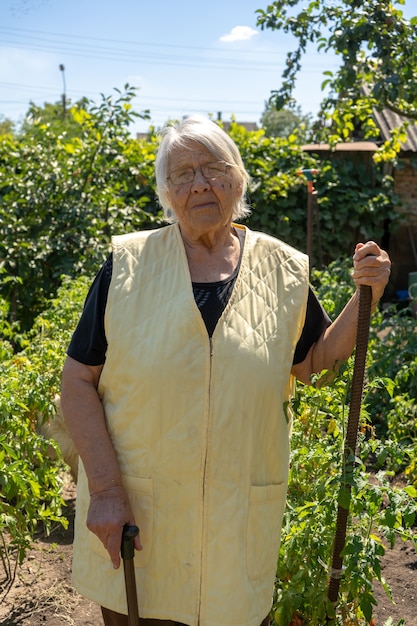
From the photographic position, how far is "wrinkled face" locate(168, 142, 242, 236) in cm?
197

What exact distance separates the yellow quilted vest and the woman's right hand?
0.03m

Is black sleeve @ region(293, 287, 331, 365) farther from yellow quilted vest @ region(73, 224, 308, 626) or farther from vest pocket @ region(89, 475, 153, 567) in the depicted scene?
vest pocket @ region(89, 475, 153, 567)

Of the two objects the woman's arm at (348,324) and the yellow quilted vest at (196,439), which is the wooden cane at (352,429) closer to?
the woman's arm at (348,324)

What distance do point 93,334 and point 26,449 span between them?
1.49 m

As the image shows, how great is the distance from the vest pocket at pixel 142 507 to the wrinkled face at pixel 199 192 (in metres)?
0.65

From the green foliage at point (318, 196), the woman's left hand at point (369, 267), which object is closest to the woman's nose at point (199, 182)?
the woman's left hand at point (369, 267)

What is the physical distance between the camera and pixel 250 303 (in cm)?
191

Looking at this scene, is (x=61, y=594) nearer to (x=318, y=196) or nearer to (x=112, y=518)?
(x=112, y=518)

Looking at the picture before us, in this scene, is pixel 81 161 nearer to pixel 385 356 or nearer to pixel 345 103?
pixel 345 103

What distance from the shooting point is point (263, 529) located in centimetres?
188

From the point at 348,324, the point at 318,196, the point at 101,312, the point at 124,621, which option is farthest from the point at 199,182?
the point at 318,196

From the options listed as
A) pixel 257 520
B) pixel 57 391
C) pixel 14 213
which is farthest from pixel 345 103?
pixel 257 520

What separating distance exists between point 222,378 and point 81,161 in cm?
646

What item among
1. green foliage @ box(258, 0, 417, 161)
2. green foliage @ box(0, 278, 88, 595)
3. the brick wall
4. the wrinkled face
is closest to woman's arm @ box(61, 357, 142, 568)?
the wrinkled face
